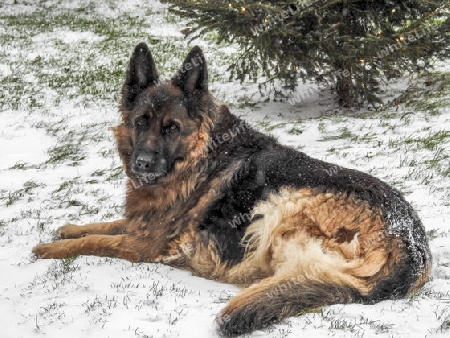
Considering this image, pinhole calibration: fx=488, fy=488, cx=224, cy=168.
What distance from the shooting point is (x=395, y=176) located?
6707mm

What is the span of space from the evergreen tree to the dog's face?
369cm

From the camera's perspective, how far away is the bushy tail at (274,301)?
318 cm

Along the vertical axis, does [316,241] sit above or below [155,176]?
below

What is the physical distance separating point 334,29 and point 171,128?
490cm

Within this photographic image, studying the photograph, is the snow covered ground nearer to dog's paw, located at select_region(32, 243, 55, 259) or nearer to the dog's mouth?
dog's paw, located at select_region(32, 243, 55, 259)

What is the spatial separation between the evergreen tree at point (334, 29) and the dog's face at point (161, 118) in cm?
369

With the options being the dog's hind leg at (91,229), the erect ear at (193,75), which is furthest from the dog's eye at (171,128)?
the dog's hind leg at (91,229)

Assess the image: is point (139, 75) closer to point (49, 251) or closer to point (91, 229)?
point (91, 229)

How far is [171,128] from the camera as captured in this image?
4527 millimetres

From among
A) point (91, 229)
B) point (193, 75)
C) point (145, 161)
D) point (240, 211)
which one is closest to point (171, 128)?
point (145, 161)

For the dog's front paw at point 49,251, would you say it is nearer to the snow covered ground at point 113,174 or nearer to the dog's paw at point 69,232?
the snow covered ground at point 113,174

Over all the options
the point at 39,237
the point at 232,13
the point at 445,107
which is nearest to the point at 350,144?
the point at 445,107

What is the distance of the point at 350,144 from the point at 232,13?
2968 millimetres

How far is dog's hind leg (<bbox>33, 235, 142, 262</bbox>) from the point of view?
4555 mm
